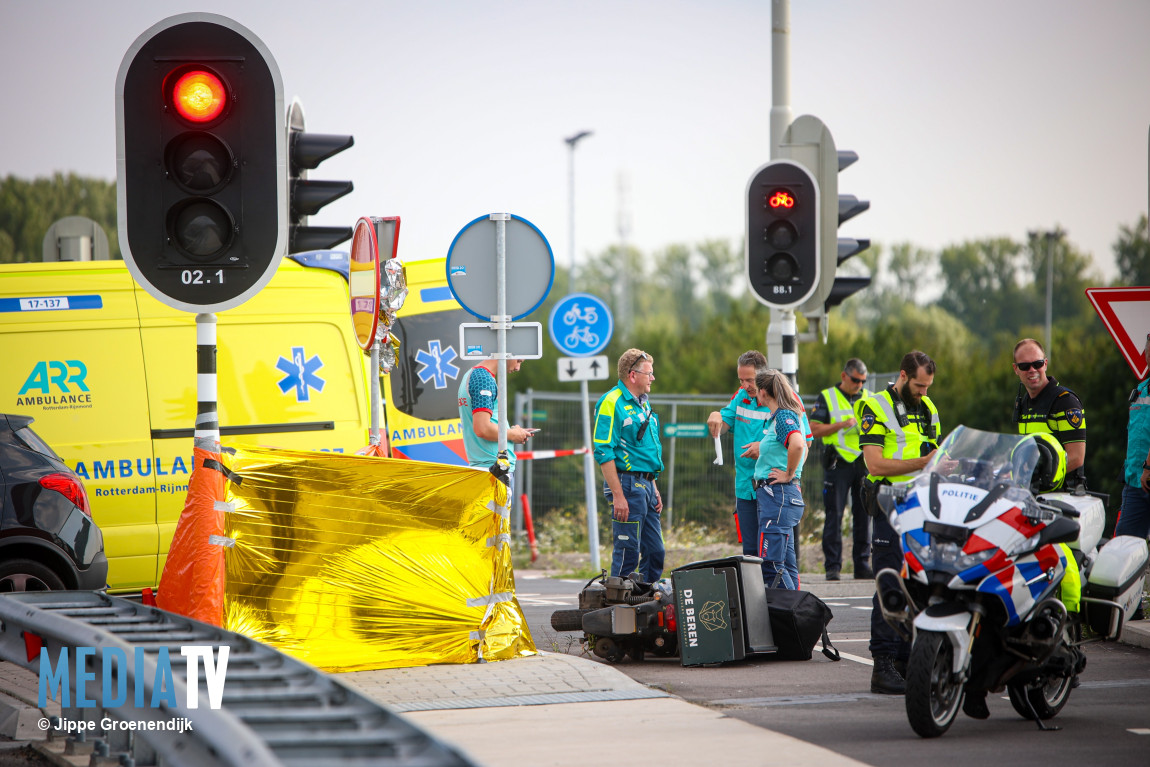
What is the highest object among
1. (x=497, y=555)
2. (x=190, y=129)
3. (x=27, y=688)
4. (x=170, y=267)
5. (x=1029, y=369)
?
(x=190, y=129)

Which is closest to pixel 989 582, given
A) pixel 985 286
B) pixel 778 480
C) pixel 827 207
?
pixel 778 480

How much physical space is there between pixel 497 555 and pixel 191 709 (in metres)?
3.98

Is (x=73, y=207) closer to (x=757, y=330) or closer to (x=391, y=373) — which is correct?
(x=757, y=330)

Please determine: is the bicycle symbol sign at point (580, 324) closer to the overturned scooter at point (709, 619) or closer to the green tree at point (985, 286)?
the overturned scooter at point (709, 619)

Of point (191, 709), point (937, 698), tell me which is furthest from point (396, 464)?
point (191, 709)

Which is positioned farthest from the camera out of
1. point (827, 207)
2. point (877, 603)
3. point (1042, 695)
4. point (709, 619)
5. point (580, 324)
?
point (580, 324)

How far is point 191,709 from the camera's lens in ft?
10.9

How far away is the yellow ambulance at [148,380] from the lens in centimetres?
911

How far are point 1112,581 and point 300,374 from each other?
20.5 feet

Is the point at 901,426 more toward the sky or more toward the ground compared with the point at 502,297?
more toward the ground

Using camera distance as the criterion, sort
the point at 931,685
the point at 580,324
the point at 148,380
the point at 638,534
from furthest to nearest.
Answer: the point at 580,324, the point at 148,380, the point at 638,534, the point at 931,685

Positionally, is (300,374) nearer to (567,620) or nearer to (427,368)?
(427,368)

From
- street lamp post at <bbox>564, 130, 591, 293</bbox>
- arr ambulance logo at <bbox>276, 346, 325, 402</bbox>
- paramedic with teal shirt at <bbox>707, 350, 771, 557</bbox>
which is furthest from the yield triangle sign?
street lamp post at <bbox>564, 130, 591, 293</bbox>

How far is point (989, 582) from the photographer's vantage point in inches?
216
